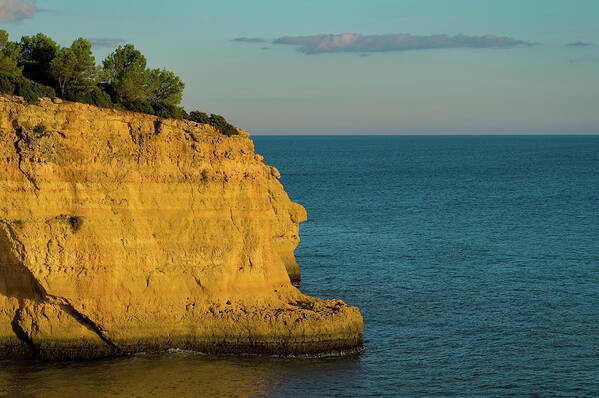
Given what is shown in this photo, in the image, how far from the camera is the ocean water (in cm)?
3081

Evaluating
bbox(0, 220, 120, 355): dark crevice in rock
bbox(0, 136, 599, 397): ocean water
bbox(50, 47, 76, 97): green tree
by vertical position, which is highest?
bbox(50, 47, 76, 97): green tree

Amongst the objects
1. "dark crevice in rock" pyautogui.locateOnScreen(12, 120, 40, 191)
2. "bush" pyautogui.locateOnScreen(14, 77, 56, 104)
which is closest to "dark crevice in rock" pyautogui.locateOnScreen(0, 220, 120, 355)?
"dark crevice in rock" pyautogui.locateOnScreen(12, 120, 40, 191)

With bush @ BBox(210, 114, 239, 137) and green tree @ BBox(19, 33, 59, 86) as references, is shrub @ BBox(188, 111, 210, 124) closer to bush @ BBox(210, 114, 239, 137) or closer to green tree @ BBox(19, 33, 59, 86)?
bush @ BBox(210, 114, 239, 137)

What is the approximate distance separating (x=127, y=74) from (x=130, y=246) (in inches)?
375

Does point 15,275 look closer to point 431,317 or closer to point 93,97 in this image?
point 93,97

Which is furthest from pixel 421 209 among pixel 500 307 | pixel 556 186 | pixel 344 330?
pixel 344 330

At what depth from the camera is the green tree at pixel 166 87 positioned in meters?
38.8

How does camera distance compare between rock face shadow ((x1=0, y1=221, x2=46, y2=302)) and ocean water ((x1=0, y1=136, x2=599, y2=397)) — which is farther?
rock face shadow ((x1=0, y1=221, x2=46, y2=302))

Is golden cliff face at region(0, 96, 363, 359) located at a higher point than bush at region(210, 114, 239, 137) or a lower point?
lower

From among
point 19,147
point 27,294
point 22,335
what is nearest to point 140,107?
point 19,147

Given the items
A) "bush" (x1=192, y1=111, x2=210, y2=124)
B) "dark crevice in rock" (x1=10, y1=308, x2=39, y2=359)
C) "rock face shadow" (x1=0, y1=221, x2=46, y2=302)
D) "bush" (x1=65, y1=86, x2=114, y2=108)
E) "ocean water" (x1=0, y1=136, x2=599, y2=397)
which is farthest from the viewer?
"bush" (x1=192, y1=111, x2=210, y2=124)

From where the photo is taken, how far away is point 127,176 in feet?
110

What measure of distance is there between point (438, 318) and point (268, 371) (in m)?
12.8

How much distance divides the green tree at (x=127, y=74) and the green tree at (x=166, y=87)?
0.81 meters
